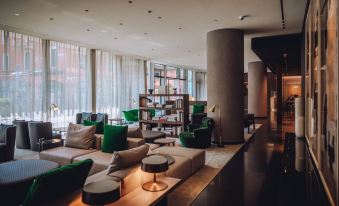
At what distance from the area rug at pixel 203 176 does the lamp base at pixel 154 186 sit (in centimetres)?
60

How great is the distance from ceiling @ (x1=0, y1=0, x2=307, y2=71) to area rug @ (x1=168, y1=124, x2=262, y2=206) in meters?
3.53

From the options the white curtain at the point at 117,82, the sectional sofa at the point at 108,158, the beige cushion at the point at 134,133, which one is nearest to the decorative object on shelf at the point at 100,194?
the sectional sofa at the point at 108,158

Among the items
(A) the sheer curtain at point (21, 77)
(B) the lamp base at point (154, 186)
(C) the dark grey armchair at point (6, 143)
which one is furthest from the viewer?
(A) the sheer curtain at point (21, 77)

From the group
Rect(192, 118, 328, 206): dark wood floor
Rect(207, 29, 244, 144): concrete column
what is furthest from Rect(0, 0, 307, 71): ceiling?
Rect(192, 118, 328, 206): dark wood floor

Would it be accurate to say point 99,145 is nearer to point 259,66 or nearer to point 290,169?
point 290,169

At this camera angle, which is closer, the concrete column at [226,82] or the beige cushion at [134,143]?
the beige cushion at [134,143]

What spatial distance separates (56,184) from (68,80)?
7.78 meters

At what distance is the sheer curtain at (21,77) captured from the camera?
6934 millimetres

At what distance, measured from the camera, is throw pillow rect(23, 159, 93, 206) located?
68.3 inches

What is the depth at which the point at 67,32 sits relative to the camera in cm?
727

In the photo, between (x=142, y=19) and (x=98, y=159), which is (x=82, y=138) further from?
(x=142, y=19)

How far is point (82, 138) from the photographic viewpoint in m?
4.72

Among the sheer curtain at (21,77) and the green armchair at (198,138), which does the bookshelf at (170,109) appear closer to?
the green armchair at (198,138)

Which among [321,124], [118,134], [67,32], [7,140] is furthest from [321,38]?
[67,32]
